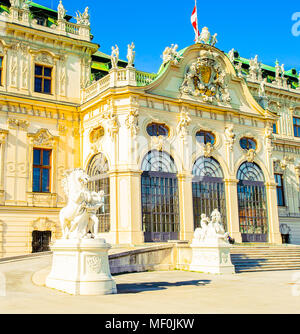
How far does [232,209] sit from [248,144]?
4.94 meters

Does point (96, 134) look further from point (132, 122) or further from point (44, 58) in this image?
point (44, 58)

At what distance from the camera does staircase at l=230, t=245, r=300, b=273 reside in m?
20.4

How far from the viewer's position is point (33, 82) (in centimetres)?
2631

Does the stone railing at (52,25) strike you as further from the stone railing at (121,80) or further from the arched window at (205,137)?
the arched window at (205,137)

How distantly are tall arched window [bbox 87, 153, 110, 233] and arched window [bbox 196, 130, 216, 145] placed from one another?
610 cm

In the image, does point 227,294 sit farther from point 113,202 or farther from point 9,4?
point 9,4

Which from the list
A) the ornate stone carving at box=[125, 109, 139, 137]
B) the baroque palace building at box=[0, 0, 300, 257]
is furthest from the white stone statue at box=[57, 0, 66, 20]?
the ornate stone carving at box=[125, 109, 139, 137]

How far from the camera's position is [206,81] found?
27500mm

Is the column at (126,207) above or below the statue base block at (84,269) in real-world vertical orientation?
above

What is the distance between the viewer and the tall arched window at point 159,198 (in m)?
23.5

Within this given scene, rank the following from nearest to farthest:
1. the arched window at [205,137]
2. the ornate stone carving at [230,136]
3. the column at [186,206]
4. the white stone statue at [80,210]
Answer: the white stone statue at [80,210], the column at [186,206], the arched window at [205,137], the ornate stone carving at [230,136]

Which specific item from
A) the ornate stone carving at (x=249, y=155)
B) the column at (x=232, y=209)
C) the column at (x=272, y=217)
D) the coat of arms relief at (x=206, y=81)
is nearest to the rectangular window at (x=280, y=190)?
the column at (x=272, y=217)

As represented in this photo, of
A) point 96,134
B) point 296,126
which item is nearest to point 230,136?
point 96,134

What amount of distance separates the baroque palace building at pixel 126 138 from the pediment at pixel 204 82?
7 cm
